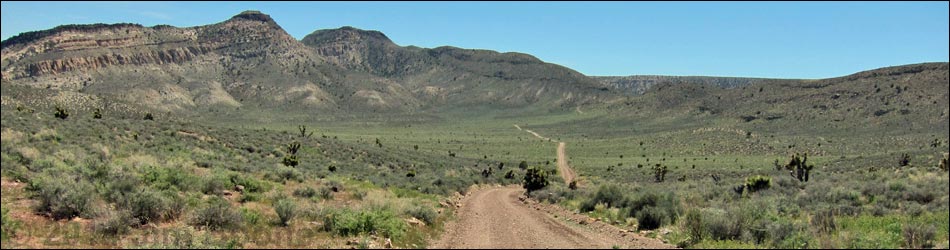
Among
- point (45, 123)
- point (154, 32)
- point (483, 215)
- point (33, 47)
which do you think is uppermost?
point (154, 32)

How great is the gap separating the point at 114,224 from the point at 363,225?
5691 millimetres

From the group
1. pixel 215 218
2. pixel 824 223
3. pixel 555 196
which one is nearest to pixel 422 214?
pixel 215 218

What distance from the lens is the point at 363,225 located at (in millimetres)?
14125

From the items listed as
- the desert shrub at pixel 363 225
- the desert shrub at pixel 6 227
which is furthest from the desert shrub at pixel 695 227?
the desert shrub at pixel 6 227

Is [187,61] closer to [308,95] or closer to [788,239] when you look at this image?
[308,95]

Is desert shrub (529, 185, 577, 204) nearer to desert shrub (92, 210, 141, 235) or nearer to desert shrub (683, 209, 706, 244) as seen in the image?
desert shrub (683, 209, 706, 244)

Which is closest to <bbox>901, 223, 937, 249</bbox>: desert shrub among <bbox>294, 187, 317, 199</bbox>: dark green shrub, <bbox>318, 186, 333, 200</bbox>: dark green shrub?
<bbox>318, 186, 333, 200</bbox>: dark green shrub

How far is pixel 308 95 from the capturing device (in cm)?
18012

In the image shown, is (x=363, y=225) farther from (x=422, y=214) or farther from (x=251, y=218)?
(x=422, y=214)

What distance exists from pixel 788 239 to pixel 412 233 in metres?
9.36

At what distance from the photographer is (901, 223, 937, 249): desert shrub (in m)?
11.7

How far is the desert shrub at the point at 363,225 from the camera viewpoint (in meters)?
14.0

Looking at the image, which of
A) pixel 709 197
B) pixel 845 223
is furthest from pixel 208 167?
pixel 845 223

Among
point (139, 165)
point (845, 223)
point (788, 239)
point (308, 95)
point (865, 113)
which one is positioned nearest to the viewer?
point (788, 239)
